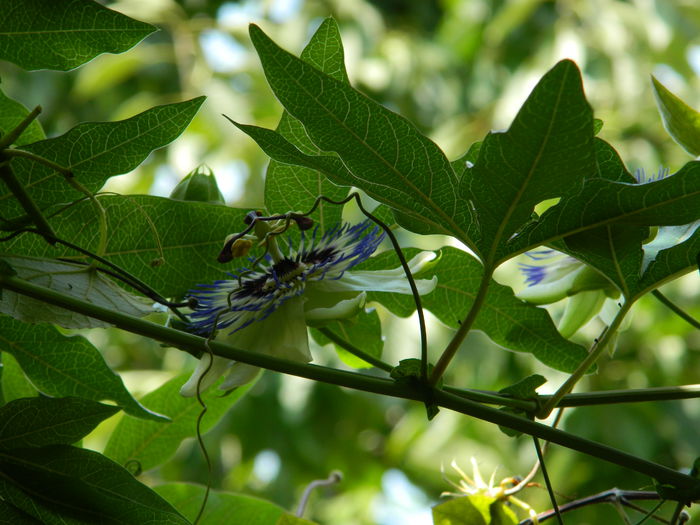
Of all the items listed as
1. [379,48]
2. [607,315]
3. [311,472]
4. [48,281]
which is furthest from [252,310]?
[379,48]

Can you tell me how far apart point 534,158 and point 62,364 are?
334 millimetres

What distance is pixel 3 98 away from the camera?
0.52 meters

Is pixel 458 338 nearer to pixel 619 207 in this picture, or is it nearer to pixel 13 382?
pixel 619 207

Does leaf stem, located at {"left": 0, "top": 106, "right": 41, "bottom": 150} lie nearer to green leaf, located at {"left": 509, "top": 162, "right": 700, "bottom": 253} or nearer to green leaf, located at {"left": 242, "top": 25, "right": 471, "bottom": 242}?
green leaf, located at {"left": 242, "top": 25, "right": 471, "bottom": 242}

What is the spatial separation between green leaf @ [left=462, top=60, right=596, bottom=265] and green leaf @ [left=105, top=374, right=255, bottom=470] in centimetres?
30

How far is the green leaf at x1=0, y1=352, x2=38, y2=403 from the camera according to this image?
603mm

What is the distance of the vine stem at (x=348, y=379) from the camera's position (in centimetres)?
43

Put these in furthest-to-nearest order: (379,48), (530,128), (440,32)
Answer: (440,32) < (379,48) < (530,128)

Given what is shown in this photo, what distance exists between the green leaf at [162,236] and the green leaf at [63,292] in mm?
62

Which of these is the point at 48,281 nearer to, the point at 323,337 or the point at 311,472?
the point at 323,337

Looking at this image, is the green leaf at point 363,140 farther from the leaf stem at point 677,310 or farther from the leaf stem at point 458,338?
the leaf stem at point 677,310

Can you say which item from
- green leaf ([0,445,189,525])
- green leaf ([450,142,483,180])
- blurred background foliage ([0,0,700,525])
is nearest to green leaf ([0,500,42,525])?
green leaf ([0,445,189,525])

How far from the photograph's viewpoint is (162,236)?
534 mm

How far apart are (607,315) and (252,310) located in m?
0.29
